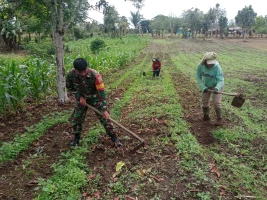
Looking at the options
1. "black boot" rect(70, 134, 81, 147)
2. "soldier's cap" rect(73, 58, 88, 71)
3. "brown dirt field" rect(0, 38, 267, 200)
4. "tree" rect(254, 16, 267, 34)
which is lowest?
"brown dirt field" rect(0, 38, 267, 200)

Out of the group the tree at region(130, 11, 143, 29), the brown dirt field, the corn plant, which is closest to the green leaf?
the brown dirt field

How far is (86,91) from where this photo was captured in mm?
4383

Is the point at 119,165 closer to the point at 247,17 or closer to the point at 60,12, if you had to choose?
the point at 60,12

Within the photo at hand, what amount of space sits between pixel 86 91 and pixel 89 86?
13cm

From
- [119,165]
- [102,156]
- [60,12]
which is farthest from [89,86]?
[60,12]

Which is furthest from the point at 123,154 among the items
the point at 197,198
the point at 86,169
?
the point at 197,198

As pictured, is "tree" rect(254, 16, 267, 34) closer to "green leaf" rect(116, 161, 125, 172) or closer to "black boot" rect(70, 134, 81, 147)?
"black boot" rect(70, 134, 81, 147)

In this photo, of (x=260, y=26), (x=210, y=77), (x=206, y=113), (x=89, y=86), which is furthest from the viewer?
(x=260, y=26)

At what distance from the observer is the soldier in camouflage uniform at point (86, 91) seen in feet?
13.7

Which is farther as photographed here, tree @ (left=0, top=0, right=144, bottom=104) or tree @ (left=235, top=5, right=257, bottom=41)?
tree @ (left=235, top=5, right=257, bottom=41)

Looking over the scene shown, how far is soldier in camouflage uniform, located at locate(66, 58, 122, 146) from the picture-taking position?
4176 mm

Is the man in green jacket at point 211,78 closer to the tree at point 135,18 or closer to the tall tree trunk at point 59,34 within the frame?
the tall tree trunk at point 59,34

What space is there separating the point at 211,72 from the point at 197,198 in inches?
123

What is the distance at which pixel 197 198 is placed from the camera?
131 inches
